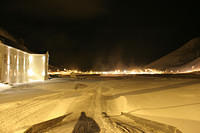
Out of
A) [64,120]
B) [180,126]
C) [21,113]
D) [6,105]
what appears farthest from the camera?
[6,105]

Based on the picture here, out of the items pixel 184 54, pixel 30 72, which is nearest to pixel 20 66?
pixel 30 72

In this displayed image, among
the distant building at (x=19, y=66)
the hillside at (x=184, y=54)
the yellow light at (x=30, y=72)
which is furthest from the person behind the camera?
the hillside at (x=184, y=54)

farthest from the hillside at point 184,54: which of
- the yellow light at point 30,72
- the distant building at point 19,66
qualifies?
the yellow light at point 30,72

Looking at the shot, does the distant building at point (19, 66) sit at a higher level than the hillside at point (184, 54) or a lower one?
lower

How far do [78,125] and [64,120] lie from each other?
102cm

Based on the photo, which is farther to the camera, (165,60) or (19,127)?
(165,60)

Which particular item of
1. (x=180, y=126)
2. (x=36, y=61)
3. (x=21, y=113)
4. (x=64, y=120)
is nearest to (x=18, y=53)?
(x=36, y=61)

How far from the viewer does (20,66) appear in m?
21.3

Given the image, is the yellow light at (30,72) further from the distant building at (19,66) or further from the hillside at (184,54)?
the hillside at (184,54)

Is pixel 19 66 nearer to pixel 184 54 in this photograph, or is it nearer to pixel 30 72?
pixel 30 72

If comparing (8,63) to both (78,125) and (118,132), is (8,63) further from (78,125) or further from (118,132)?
(118,132)

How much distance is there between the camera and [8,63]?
17.7 meters

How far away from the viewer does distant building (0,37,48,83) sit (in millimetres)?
16903

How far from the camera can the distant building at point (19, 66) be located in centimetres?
1690
